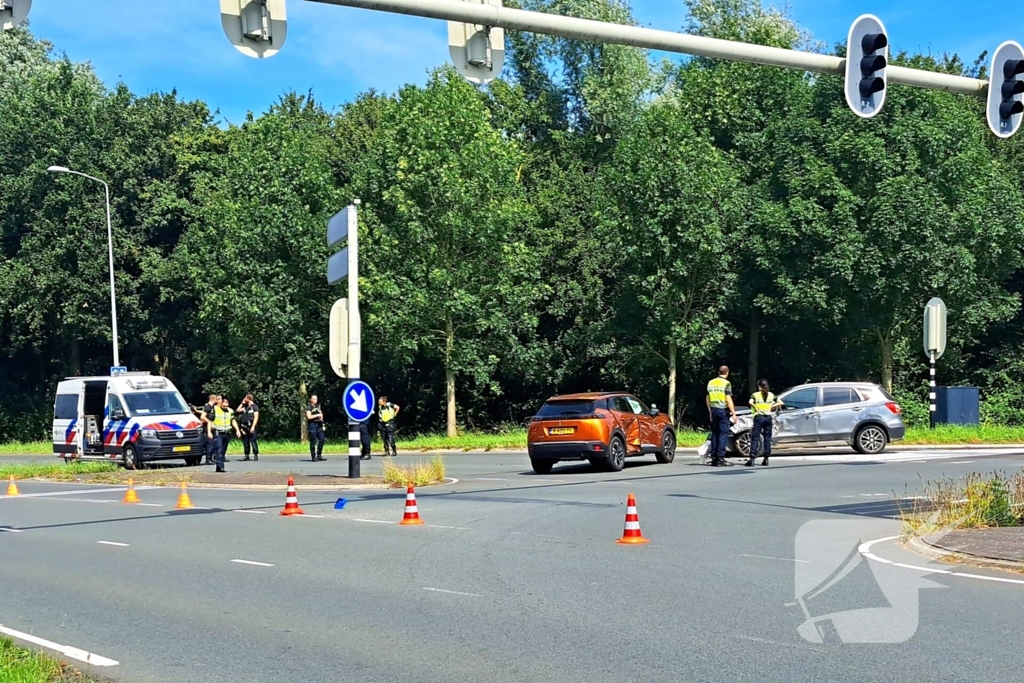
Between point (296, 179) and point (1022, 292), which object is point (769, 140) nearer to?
point (1022, 292)

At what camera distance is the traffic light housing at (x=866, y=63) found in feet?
38.8

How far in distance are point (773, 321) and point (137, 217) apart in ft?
91.7

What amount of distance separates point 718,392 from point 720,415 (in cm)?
61

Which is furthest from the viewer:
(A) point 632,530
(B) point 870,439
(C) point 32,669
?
(B) point 870,439

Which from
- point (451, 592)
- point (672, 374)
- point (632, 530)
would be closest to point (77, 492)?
point (632, 530)

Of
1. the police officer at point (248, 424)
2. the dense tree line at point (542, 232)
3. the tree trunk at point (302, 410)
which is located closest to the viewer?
the police officer at point (248, 424)

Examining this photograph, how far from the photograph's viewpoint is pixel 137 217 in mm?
51594

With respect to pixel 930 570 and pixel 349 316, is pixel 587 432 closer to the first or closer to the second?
pixel 349 316

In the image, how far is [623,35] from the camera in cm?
1102

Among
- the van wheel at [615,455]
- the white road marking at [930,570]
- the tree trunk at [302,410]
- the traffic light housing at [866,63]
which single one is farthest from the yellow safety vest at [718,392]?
the tree trunk at [302,410]

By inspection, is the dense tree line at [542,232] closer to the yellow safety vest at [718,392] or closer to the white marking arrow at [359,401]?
the yellow safety vest at [718,392]

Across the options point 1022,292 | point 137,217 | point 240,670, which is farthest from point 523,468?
point 137,217

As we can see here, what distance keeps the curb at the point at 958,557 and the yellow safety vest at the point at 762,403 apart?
1067cm

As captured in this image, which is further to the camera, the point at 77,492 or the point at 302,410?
the point at 302,410
